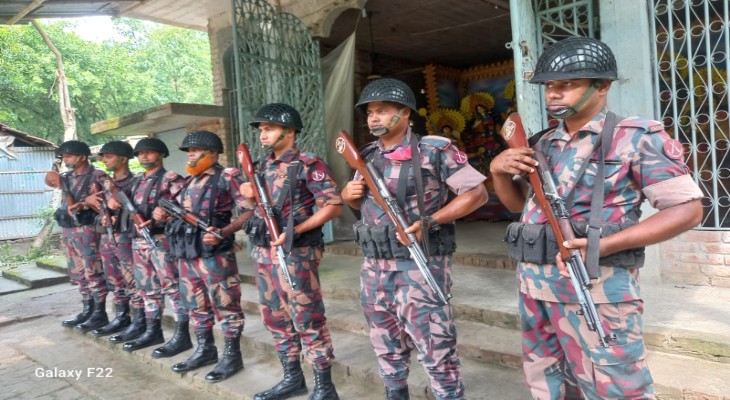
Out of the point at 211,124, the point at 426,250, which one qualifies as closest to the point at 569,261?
the point at 426,250

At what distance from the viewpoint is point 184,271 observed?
379 cm

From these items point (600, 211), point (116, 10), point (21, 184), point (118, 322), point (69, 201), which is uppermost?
point (116, 10)

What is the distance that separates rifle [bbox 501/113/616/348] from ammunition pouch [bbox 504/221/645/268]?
0.05 meters

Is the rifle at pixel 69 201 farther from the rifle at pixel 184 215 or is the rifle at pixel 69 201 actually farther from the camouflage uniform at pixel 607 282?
the camouflage uniform at pixel 607 282

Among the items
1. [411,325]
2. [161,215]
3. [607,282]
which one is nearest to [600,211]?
[607,282]

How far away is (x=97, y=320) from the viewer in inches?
211

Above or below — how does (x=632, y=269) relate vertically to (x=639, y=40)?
below

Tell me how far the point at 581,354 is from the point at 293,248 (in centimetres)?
179

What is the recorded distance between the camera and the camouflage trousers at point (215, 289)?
145 inches

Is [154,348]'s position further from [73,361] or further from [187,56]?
[187,56]

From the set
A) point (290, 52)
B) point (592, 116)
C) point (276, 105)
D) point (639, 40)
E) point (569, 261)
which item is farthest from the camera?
point (290, 52)

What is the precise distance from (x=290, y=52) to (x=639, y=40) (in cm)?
→ 407

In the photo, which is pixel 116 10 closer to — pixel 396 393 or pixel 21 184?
pixel 396 393

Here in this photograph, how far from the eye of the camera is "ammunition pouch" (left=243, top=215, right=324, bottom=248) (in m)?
3.12
